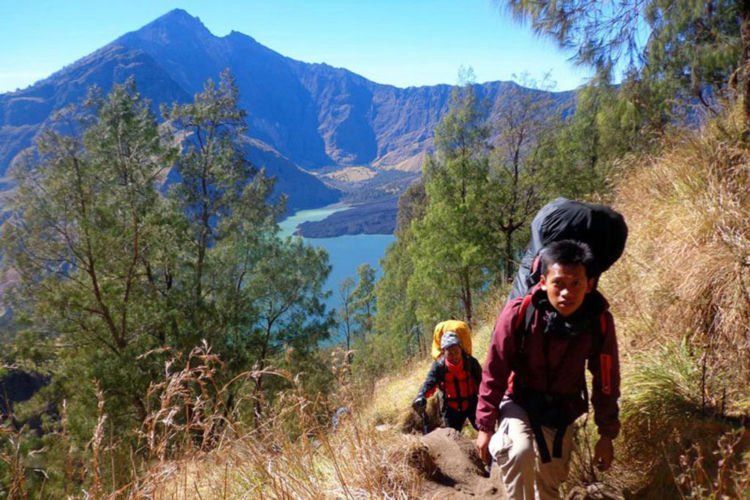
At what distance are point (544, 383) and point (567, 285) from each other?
1.73 ft

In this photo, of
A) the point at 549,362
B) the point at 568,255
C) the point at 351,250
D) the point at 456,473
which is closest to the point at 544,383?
the point at 549,362

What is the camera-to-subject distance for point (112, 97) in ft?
44.5

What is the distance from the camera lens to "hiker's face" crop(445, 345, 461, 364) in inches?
148

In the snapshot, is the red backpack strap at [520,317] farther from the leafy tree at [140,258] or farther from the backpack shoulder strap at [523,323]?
the leafy tree at [140,258]

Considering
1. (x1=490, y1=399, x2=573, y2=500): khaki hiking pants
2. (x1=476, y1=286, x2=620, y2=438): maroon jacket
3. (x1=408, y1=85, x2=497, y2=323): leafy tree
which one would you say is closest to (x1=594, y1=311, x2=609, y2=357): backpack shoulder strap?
(x1=476, y1=286, x2=620, y2=438): maroon jacket

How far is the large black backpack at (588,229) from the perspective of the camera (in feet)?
7.07

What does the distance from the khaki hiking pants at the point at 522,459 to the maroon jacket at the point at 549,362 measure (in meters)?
0.08

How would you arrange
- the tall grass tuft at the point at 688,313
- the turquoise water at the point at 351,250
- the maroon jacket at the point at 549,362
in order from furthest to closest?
the turquoise water at the point at 351,250, the tall grass tuft at the point at 688,313, the maroon jacket at the point at 549,362

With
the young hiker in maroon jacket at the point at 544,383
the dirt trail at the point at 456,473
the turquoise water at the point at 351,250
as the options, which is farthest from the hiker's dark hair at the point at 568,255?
the turquoise water at the point at 351,250

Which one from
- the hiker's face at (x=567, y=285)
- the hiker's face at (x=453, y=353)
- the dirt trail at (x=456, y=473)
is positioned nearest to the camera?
the hiker's face at (x=567, y=285)

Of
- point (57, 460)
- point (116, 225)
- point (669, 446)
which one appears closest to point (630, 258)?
point (669, 446)

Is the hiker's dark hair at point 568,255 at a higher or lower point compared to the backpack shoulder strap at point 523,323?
higher

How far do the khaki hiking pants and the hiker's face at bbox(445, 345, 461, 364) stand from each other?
1.62m

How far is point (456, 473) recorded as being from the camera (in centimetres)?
278
